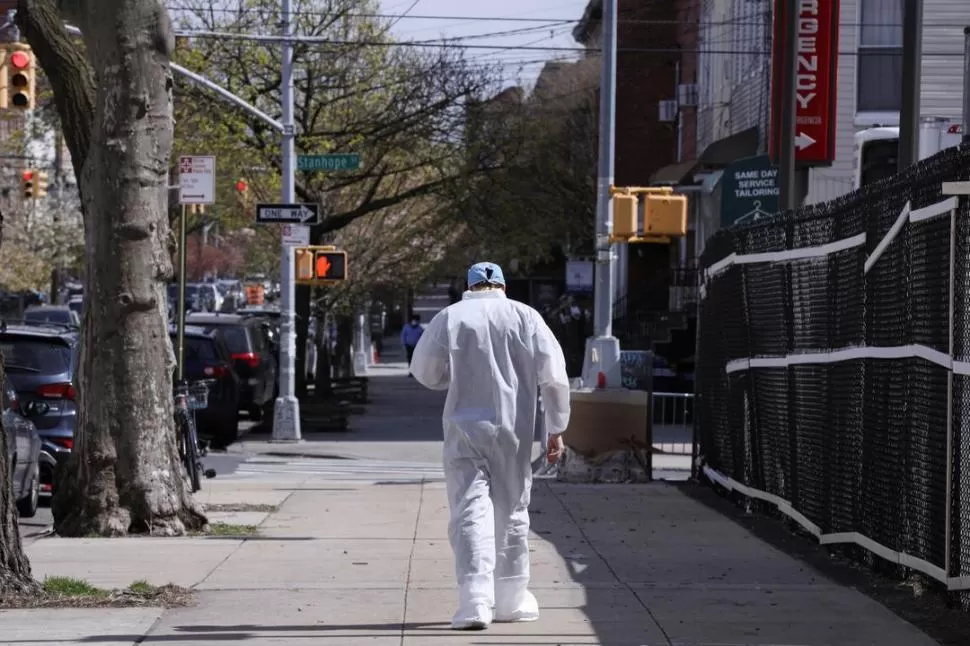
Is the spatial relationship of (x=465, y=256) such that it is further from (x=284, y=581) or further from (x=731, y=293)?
(x=284, y=581)

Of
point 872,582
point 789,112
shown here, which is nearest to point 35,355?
point 789,112

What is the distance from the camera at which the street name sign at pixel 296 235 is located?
82.0 feet

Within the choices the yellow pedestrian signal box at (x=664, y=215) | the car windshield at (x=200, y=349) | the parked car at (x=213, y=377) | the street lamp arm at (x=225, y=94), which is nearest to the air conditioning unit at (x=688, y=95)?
the street lamp arm at (x=225, y=94)

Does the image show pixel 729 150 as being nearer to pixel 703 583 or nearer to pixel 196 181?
pixel 196 181

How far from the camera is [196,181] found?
1770 centimetres

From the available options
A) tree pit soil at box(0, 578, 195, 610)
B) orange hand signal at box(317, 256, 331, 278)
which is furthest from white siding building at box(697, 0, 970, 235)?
tree pit soil at box(0, 578, 195, 610)

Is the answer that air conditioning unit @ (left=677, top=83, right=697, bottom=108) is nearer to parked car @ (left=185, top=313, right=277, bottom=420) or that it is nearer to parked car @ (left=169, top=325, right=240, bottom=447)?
parked car @ (left=185, top=313, right=277, bottom=420)

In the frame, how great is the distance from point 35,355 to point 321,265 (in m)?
10.4

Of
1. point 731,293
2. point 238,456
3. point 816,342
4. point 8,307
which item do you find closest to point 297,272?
point 238,456

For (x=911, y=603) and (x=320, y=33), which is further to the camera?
(x=320, y=33)

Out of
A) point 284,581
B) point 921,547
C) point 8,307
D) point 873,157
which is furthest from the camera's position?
point 8,307

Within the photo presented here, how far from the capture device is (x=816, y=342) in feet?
36.7

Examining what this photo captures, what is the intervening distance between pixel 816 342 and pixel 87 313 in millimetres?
5432

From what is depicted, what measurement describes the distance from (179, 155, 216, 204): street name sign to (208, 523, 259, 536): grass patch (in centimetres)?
549
